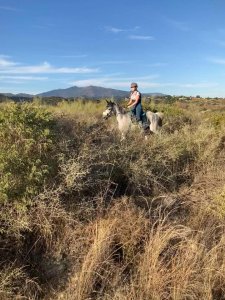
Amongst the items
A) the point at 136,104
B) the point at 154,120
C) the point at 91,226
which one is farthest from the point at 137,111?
the point at 91,226

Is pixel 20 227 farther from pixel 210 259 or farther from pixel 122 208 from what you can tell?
pixel 210 259

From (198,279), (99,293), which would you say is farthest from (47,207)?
(198,279)

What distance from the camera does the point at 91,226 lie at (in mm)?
6379

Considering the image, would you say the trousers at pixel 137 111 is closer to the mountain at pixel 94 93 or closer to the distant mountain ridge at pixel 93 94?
the distant mountain ridge at pixel 93 94

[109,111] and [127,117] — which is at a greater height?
[109,111]

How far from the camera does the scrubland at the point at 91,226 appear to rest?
222 inches

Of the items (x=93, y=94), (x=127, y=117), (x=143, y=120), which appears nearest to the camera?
(x=127, y=117)

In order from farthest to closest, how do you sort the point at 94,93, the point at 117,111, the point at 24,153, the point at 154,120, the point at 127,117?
the point at 94,93 → the point at 154,120 → the point at 117,111 → the point at 127,117 → the point at 24,153

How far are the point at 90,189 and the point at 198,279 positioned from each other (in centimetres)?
229

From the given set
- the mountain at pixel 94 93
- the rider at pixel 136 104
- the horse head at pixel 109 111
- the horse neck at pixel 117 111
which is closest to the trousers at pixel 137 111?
the rider at pixel 136 104

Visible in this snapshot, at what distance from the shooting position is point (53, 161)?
22.8 feet

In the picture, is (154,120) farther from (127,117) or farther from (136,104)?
(127,117)

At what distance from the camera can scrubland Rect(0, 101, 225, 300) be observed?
18.5 ft

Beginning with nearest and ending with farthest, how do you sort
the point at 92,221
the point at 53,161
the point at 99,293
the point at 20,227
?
the point at 99,293 → the point at 20,227 → the point at 92,221 → the point at 53,161
